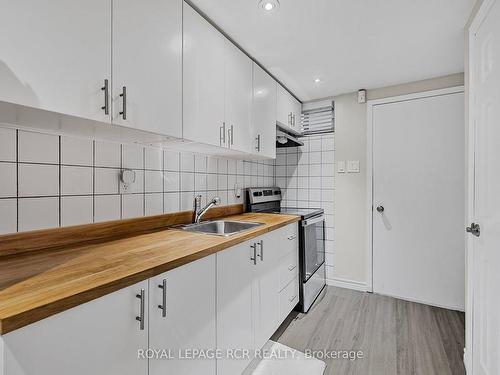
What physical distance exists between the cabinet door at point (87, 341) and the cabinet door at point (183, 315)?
0.18 feet

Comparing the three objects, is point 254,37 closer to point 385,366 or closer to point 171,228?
point 171,228

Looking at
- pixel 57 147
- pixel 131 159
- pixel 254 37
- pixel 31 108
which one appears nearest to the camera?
pixel 31 108

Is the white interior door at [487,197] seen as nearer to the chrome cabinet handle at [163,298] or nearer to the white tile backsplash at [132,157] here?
the chrome cabinet handle at [163,298]

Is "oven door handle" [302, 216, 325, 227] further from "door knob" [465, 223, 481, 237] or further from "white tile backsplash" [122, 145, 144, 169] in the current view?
"white tile backsplash" [122, 145, 144, 169]

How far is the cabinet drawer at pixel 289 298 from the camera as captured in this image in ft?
6.54

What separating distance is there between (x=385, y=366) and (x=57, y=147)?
2.27 metres

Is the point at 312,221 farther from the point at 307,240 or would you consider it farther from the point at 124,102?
the point at 124,102

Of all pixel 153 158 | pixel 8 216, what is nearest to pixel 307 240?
pixel 153 158

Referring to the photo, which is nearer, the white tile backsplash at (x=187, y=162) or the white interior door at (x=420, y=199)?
the white tile backsplash at (x=187, y=162)

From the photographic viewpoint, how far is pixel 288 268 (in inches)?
83.2

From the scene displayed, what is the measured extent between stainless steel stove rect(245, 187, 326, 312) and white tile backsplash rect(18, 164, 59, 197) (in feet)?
5.50

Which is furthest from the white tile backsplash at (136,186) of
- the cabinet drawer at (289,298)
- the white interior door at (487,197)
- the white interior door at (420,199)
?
the white interior door at (420,199)

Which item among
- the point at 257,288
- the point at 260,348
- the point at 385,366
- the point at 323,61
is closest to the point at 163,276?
the point at 257,288

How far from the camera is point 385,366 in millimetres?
1639
